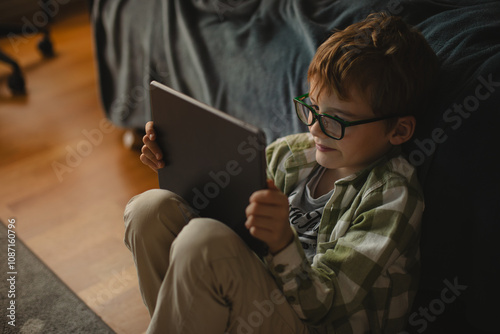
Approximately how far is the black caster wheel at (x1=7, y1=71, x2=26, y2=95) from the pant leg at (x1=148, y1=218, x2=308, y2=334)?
6.23 feet

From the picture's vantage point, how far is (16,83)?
2416 millimetres

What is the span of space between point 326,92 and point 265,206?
265 millimetres

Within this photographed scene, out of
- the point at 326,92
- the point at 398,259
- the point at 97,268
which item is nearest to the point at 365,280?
the point at 398,259

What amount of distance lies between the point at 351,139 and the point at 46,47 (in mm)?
2248

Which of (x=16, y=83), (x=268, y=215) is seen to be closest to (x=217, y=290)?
(x=268, y=215)

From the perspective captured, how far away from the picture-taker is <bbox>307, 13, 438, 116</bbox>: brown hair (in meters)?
0.90

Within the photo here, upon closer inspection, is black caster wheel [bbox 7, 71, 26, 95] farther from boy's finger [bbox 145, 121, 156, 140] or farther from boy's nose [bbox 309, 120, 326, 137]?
boy's nose [bbox 309, 120, 326, 137]

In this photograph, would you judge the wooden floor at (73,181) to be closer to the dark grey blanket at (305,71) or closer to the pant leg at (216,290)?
the dark grey blanket at (305,71)

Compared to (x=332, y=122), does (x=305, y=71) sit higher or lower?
lower

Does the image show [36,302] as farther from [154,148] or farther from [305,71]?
[305,71]

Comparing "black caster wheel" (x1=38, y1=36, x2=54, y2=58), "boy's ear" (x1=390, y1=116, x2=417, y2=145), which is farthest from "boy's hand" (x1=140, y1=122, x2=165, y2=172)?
"black caster wheel" (x1=38, y1=36, x2=54, y2=58)

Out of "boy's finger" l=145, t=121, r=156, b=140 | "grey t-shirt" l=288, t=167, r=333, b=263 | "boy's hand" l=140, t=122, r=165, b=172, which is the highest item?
"boy's finger" l=145, t=121, r=156, b=140

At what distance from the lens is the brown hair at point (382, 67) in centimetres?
90

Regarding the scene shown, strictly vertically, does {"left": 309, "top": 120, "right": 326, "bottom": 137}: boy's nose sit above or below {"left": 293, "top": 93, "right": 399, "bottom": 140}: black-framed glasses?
below
